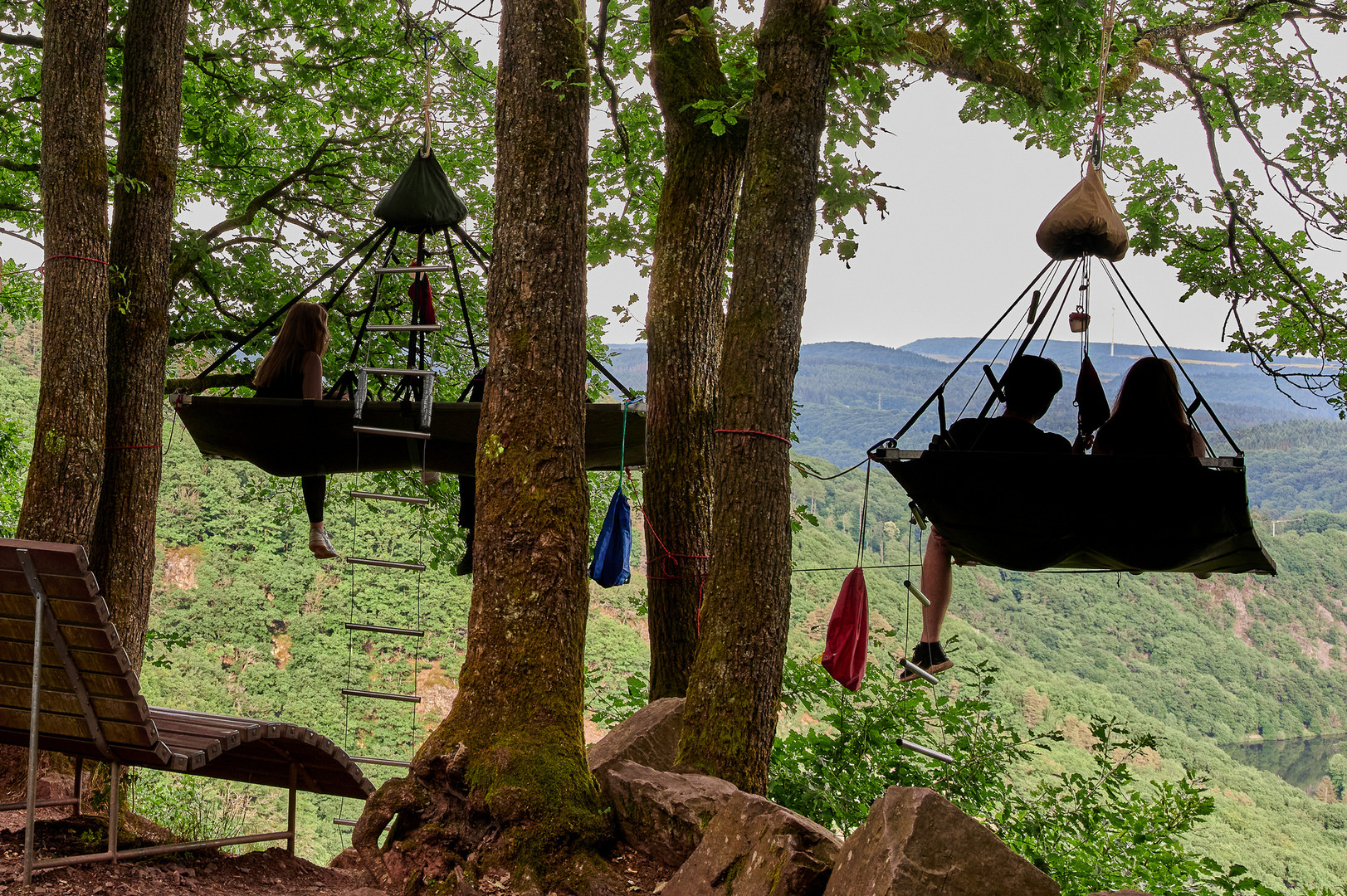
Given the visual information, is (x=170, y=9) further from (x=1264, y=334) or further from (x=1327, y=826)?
(x=1327, y=826)

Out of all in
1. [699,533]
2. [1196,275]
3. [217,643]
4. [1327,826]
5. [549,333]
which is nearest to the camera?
[549,333]

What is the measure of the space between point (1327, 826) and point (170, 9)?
106ft

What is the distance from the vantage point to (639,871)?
259cm

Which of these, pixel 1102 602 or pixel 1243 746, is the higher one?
Result: pixel 1102 602

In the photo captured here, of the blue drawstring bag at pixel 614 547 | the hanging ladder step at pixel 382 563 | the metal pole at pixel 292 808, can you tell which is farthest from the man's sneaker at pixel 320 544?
the metal pole at pixel 292 808

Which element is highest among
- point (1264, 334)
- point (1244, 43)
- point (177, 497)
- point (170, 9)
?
point (1244, 43)

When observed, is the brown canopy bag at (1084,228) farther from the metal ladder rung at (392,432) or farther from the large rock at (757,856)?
the metal ladder rung at (392,432)

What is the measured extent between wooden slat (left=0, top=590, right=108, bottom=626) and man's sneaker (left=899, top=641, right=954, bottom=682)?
2.37 meters

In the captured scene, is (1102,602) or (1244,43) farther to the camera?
(1102,602)

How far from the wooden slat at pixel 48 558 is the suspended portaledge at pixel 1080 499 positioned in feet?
6.89

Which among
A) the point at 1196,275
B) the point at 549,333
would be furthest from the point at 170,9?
the point at 1196,275

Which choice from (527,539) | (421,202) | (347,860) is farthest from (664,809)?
(421,202)

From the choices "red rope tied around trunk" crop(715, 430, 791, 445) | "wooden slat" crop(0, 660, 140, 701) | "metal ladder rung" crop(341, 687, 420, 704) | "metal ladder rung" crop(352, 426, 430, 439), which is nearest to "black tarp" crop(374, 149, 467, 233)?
"metal ladder rung" crop(352, 426, 430, 439)

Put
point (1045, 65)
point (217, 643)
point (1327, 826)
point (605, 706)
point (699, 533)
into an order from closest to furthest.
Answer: point (1045, 65) < point (699, 533) < point (605, 706) < point (217, 643) < point (1327, 826)
